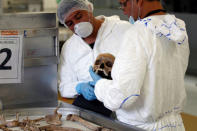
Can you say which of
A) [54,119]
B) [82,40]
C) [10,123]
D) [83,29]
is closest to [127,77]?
[54,119]

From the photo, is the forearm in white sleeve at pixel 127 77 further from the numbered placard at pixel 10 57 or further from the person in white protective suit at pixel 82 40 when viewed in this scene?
the person in white protective suit at pixel 82 40

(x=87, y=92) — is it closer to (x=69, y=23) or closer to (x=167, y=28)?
(x=69, y=23)

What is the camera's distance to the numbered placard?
1271mm

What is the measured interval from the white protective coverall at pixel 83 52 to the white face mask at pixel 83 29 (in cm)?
9

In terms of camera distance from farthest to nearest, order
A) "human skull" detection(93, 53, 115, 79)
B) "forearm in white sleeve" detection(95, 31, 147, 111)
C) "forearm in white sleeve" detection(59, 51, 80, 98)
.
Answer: "forearm in white sleeve" detection(59, 51, 80, 98)
"human skull" detection(93, 53, 115, 79)
"forearm in white sleeve" detection(95, 31, 147, 111)

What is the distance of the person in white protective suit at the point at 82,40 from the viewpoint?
200 cm

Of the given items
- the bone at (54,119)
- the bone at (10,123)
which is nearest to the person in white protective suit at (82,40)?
the bone at (54,119)

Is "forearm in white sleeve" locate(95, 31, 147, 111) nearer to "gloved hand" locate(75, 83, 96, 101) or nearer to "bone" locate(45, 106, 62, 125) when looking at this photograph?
"bone" locate(45, 106, 62, 125)

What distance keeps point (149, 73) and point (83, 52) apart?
976 mm

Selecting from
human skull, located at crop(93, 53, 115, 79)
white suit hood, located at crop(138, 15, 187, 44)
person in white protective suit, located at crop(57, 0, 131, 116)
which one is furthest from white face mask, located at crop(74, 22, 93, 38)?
white suit hood, located at crop(138, 15, 187, 44)

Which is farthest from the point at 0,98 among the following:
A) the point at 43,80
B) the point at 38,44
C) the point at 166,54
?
the point at 166,54

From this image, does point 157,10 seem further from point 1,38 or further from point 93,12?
point 93,12

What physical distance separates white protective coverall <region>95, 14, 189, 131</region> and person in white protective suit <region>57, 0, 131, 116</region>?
68cm

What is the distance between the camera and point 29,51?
1.32 metres
